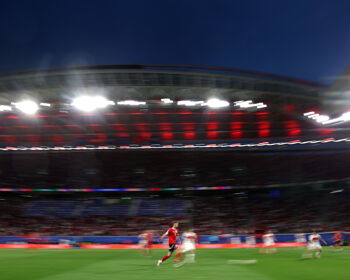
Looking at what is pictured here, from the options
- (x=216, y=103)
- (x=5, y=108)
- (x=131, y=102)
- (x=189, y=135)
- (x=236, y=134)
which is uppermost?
(x=189, y=135)

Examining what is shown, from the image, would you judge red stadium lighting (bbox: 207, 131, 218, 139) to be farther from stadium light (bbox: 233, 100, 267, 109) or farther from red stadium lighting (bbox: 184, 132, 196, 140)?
stadium light (bbox: 233, 100, 267, 109)

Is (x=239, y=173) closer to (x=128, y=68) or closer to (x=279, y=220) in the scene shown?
(x=279, y=220)

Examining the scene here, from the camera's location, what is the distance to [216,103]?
99.7ft

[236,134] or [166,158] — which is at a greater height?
[236,134]

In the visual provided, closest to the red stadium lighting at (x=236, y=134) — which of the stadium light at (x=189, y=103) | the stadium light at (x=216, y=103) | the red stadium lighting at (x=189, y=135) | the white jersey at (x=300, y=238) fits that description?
the red stadium lighting at (x=189, y=135)

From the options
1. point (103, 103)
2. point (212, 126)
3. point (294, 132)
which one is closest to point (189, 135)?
point (212, 126)

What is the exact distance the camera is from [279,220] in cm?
3425

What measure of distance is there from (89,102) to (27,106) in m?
6.29

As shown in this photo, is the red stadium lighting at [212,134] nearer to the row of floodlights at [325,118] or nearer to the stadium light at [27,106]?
the row of floodlights at [325,118]

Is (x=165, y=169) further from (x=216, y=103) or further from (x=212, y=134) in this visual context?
(x=216, y=103)

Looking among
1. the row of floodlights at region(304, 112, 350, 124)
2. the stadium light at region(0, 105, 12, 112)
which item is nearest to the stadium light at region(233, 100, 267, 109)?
the row of floodlights at region(304, 112, 350, 124)

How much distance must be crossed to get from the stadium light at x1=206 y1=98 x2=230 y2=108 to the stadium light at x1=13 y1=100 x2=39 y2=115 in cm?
1612

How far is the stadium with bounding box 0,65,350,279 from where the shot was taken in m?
27.5

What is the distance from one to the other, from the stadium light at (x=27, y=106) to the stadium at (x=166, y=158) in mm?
133
